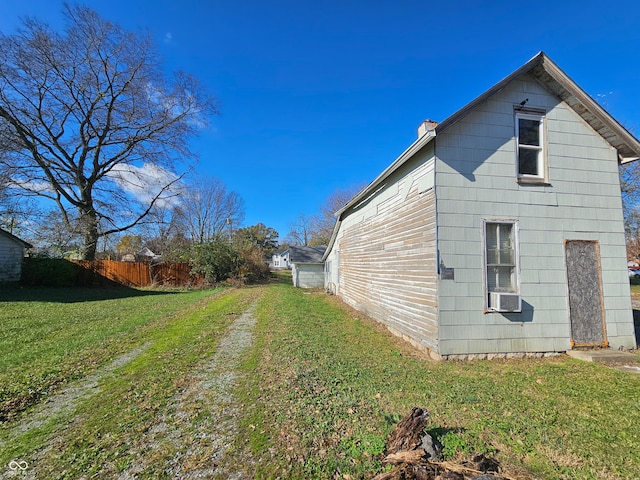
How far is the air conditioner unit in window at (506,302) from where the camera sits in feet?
17.7

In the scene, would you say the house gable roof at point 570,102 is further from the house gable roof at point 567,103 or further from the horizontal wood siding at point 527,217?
the horizontal wood siding at point 527,217

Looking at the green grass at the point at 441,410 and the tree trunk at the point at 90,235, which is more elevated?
the tree trunk at the point at 90,235

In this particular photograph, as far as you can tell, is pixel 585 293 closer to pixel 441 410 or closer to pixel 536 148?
pixel 536 148

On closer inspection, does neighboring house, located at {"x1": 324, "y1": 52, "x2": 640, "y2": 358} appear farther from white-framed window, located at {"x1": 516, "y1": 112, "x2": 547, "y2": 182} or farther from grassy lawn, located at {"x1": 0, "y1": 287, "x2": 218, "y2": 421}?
grassy lawn, located at {"x1": 0, "y1": 287, "x2": 218, "y2": 421}

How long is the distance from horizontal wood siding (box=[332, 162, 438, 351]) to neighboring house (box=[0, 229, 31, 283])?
19.1m

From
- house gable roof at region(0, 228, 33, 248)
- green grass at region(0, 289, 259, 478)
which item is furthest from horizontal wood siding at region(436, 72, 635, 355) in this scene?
house gable roof at region(0, 228, 33, 248)

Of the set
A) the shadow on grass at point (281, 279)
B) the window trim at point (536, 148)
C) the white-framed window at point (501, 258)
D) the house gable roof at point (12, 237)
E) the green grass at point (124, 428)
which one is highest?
the window trim at point (536, 148)

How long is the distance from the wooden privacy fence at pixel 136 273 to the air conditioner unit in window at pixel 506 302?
19.5 metres

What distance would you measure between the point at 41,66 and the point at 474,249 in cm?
2422

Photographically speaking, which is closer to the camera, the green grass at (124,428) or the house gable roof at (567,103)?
the green grass at (124,428)

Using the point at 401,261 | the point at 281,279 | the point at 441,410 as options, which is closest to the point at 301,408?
the point at 441,410

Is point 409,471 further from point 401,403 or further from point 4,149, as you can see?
point 4,149

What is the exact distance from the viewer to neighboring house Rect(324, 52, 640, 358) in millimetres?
5531

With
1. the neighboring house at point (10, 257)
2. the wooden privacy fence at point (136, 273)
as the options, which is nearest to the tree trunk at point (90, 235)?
the wooden privacy fence at point (136, 273)
